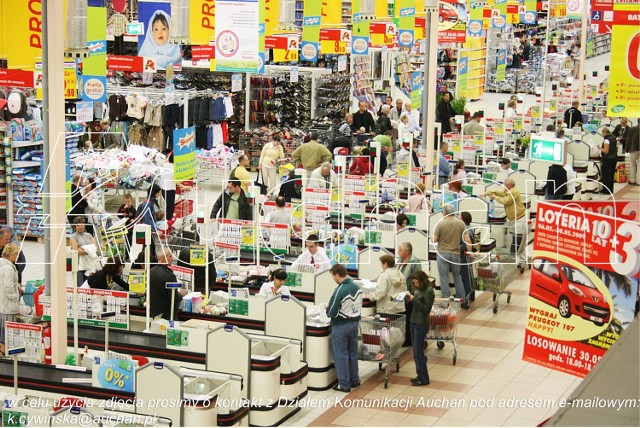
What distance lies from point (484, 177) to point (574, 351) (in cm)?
1018

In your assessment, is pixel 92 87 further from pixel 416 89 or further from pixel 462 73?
pixel 462 73

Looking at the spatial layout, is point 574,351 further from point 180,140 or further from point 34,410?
point 180,140

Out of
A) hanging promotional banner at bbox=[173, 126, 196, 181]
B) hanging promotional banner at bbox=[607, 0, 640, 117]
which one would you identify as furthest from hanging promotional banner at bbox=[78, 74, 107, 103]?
hanging promotional banner at bbox=[607, 0, 640, 117]

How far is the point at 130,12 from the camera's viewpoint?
87.4 feet

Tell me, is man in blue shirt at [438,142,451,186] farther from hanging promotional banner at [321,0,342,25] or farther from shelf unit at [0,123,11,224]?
shelf unit at [0,123,11,224]

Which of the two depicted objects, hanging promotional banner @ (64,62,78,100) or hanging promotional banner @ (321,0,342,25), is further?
hanging promotional banner @ (321,0,342,25)

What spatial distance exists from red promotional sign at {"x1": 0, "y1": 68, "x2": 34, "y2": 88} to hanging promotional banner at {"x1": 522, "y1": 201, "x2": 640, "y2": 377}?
8489 mm

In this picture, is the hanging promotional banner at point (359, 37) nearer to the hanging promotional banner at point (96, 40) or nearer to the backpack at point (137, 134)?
the backpack at point (137, 134)

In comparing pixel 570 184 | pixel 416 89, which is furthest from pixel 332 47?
pixel 570 184

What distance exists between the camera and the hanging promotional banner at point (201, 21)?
15.0m

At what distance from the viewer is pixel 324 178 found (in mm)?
16453

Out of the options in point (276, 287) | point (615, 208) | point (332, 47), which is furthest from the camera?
point (332, 47)

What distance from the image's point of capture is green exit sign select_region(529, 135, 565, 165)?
45.1 feet

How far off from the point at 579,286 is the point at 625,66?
650 cm
